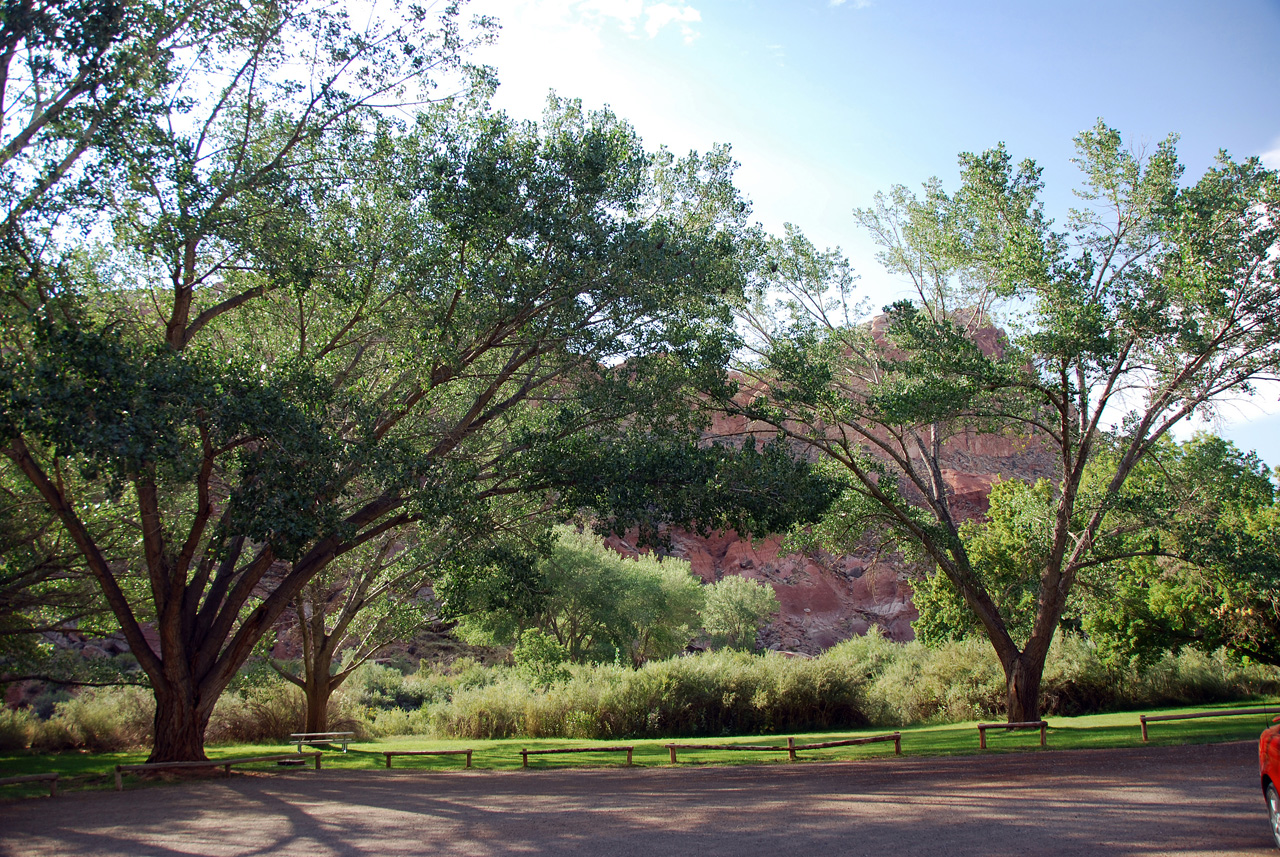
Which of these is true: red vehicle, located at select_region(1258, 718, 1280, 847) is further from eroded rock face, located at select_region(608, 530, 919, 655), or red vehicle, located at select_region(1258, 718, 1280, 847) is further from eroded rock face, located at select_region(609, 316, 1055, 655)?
eroded rock face, located at select_region(608, 530, 919, 655)

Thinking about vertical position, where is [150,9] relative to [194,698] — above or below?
above

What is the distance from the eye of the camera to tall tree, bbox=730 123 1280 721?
1558cm

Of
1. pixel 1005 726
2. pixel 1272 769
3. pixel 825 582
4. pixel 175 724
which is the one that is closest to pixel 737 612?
pixel 825 582

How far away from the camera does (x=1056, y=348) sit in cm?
1542

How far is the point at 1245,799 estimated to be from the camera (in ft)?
26.6

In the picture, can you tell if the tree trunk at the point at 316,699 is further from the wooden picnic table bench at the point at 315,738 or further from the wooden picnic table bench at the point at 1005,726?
the wooden picnic table bench at the point at 1005,726

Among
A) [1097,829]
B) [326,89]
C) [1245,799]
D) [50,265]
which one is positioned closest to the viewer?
[1097,829]

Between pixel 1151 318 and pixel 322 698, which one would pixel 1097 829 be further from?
pixel 322 698

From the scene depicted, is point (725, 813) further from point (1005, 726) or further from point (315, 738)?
point (315, 738)

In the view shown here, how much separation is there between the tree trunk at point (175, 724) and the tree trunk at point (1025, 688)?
1722 cm

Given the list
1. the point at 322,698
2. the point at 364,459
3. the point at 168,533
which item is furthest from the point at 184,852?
the point at 322,698

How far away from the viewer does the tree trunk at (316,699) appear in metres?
22.8

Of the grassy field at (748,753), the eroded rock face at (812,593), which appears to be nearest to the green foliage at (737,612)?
the eroded rock face at (812,593)

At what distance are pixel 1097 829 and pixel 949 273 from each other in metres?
17.5
